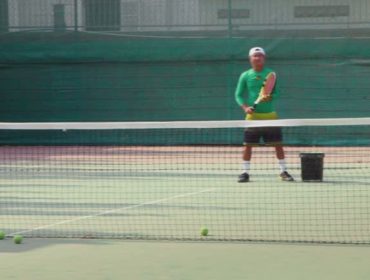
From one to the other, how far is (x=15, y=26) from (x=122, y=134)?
3.04 m

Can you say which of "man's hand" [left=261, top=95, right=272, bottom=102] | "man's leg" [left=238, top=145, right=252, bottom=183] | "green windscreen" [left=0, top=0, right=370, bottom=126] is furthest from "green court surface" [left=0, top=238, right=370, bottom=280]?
"green windscreen" [left=0, top=0, right=370, bottom=126]

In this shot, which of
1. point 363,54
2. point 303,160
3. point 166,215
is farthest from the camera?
point 363,54

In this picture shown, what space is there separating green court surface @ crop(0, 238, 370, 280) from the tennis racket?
4.57 meters

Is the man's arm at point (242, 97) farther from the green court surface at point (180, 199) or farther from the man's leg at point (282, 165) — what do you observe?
the green court surface at point (180, 199)

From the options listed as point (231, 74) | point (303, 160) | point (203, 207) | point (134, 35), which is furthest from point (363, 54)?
point (203, 207)

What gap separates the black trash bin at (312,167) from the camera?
10820 millimetres

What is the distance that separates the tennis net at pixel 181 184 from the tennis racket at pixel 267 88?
0.33 meters

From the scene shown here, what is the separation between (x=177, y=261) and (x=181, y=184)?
16.5ft

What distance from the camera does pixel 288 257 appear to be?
6.04m

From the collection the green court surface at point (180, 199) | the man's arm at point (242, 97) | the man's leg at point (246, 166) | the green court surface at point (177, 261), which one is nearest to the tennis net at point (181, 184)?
the green court surface at point (180, 199)

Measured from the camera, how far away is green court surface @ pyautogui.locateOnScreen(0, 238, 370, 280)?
5559mm

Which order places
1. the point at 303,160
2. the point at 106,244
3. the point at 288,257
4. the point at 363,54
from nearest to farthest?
the point at 288,257 < the point at 106,244 < the point at 303,160 < the point at 363,54

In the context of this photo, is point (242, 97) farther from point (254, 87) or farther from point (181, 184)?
point (181, 184)

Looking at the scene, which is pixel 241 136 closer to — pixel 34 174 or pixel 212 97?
pixel 212 97
